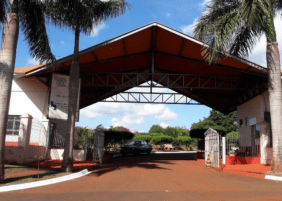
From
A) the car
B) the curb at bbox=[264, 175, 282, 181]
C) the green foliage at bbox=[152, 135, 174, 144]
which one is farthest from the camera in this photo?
the green foliage at bbox=[152, 135, 174, 144]

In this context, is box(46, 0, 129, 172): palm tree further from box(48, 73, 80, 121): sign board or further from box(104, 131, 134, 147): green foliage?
box(104, 131, 134, 147): green foliage

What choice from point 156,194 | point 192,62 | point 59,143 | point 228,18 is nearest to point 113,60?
point 192,62

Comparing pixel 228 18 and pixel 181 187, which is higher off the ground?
pixel 228 18

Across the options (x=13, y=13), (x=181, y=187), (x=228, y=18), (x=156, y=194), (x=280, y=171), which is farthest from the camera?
(x=228, y=18)

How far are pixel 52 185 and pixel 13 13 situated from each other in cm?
577

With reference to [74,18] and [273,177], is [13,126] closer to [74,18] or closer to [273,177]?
[74,18]

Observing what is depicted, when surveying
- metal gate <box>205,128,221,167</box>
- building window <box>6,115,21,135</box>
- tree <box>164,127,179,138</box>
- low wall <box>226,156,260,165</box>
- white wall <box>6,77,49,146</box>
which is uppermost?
white wall <box>6,77,49,146</box>

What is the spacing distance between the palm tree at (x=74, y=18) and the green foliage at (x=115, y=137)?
16883mm

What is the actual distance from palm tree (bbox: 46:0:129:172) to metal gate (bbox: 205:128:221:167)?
7309 millimetres

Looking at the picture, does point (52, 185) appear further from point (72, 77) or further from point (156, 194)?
point (72, 77)

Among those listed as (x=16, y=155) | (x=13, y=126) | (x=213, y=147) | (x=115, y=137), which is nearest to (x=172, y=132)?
(x=115, y=137)

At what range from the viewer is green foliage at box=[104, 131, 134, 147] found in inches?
1094

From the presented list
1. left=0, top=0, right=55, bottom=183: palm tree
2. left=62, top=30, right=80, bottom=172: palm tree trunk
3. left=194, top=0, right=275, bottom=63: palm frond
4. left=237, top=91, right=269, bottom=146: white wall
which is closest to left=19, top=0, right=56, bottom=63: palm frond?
left=0, top=0, right=55, bottom=183: palm tree

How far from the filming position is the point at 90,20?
10.7m
